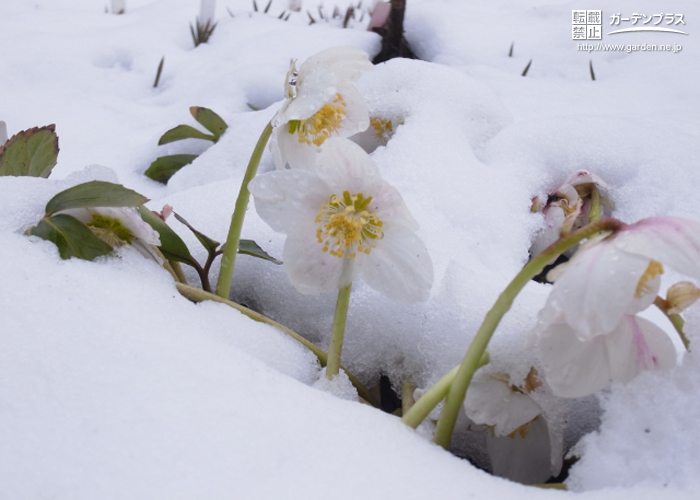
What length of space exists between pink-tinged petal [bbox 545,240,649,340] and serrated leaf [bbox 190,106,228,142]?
884mm

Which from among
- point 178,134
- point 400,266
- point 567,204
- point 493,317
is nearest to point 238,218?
point 400,266

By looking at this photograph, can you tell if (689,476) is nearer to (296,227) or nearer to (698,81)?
(296,227)

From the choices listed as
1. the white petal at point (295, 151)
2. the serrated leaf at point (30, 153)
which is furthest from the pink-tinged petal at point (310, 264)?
the serrated leaf at point (30, 153)

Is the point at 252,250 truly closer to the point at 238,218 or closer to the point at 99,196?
the point at 238,218

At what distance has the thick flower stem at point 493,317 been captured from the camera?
1.12ft

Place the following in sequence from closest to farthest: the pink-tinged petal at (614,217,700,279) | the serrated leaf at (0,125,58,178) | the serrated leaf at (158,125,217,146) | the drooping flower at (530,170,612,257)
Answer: the pink-tinged petal at (614,217,700,279), the serrated leaf at (0,125,58,178), the drooping flower at (530,170,612,257), the serrated leaf at (158,125,217,146)

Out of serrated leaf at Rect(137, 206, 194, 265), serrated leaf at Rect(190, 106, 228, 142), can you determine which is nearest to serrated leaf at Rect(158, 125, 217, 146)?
serrated leaf at Rect(190, 106, 228, 142)

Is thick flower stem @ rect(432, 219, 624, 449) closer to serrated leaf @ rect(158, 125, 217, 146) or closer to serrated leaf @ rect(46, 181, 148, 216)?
serrated leaf @ rect(46, 181, 148, 216)

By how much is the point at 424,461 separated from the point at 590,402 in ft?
0.61

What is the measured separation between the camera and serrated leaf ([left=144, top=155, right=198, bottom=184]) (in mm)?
1135

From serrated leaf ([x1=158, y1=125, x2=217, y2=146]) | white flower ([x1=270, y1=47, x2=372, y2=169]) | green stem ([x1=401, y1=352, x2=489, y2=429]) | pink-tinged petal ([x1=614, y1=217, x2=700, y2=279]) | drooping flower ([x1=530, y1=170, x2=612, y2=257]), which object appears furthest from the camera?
serrated leaf ([x1=158, y1=125, x2=217, y2=146])

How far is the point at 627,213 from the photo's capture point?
0.84m

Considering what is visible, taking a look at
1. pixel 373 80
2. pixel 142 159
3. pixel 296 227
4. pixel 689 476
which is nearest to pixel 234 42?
pixel 142 159

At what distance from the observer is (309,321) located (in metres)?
0.64
